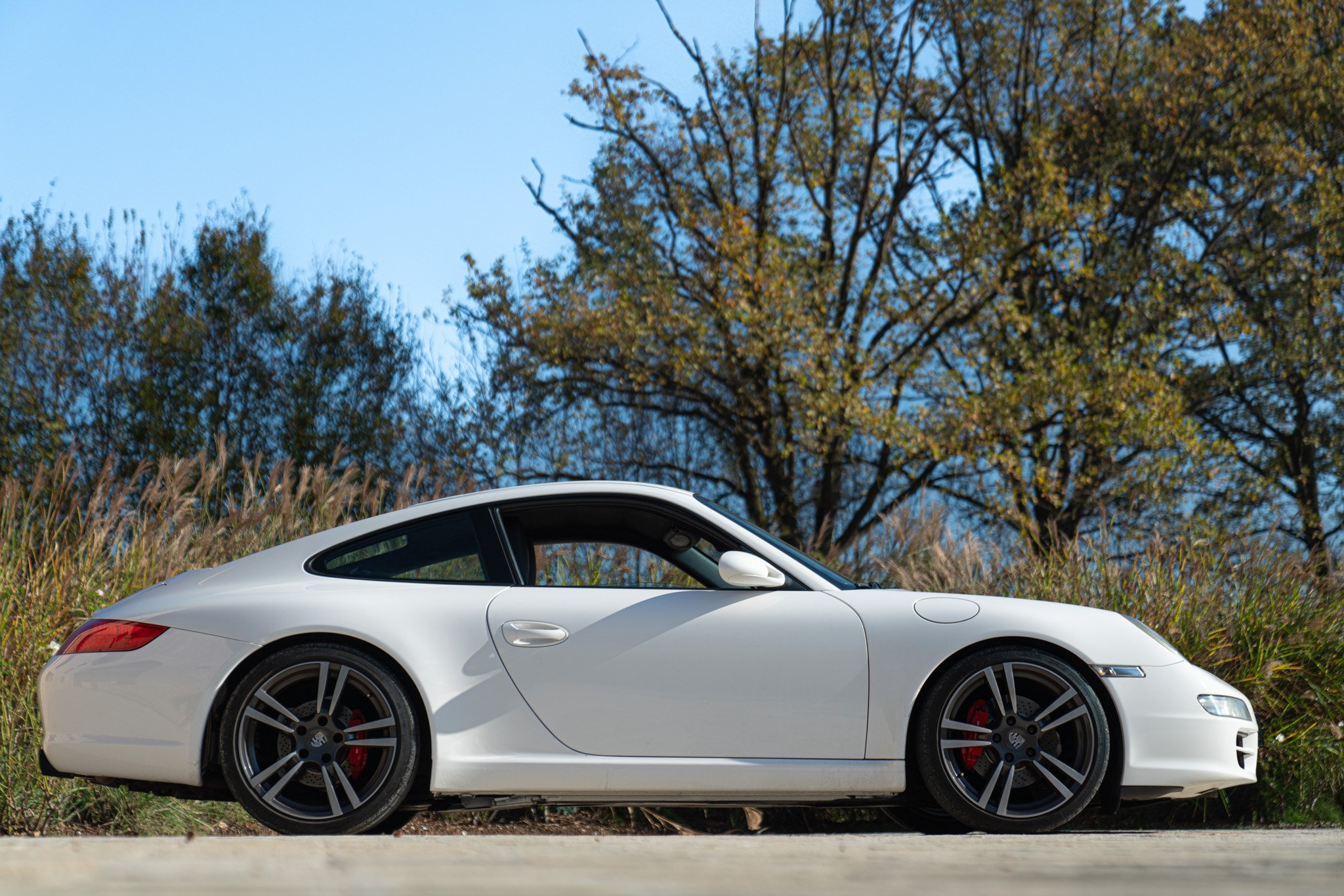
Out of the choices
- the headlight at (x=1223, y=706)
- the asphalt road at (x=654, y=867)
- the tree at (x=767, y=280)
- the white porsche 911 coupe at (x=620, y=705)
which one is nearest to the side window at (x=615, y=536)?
the white porsche 911 coupe at (x=620, y=705)

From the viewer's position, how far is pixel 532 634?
14.3 feet

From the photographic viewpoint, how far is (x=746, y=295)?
52.7 ft

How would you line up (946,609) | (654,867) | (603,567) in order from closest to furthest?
(654,867), (946,609), (603,567)

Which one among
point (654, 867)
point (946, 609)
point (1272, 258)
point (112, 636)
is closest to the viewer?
point (654, 867)

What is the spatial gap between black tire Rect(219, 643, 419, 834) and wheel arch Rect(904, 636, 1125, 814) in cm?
184

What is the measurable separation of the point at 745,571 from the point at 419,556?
4.37 ft

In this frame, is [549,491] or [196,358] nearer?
[549,491]

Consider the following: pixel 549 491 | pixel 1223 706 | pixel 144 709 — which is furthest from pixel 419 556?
pixel 1223 706

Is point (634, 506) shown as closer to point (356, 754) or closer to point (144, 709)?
point (356, 754)

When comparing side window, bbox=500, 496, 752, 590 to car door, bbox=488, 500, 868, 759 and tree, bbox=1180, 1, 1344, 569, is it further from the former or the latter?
tree, bbox=1180, 1, 1344, 569

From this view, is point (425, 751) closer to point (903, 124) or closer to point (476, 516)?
point (476, 516)

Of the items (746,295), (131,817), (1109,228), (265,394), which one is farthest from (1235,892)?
→ (265,394)

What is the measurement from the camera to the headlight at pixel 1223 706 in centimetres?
444

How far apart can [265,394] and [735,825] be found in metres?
22.0
